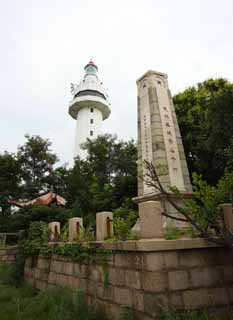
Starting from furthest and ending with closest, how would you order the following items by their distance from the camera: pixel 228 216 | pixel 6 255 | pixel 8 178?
pixel 8 178
pixel 6 255
pixel 228 216

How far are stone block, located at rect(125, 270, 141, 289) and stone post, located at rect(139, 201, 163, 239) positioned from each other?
0.47m

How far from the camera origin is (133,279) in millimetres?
3016

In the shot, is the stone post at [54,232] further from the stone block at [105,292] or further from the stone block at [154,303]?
the stone block at [154,303]

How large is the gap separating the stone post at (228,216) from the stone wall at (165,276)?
319mm

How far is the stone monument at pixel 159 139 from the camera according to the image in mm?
5699

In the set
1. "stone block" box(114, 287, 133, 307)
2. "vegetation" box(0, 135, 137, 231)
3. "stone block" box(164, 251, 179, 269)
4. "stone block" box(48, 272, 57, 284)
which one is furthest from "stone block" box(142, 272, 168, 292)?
"vegetation" box(0, 135, 137, 231)

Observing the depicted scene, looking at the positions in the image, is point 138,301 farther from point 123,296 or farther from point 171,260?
point 171,260

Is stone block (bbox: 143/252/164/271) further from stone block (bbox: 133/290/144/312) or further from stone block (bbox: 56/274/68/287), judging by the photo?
stone block (bbox: 56/274/68/287)

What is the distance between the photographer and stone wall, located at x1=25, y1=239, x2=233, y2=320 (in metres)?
2.76

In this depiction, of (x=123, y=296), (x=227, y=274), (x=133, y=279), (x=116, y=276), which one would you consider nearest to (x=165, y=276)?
(x=133, y=279)

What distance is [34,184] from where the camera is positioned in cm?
1639

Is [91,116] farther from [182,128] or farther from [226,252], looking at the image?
[226,252]

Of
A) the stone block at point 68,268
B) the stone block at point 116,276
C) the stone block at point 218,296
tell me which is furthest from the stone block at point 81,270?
the stone block at point 218,296

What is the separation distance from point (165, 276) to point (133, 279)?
17.8 inches
